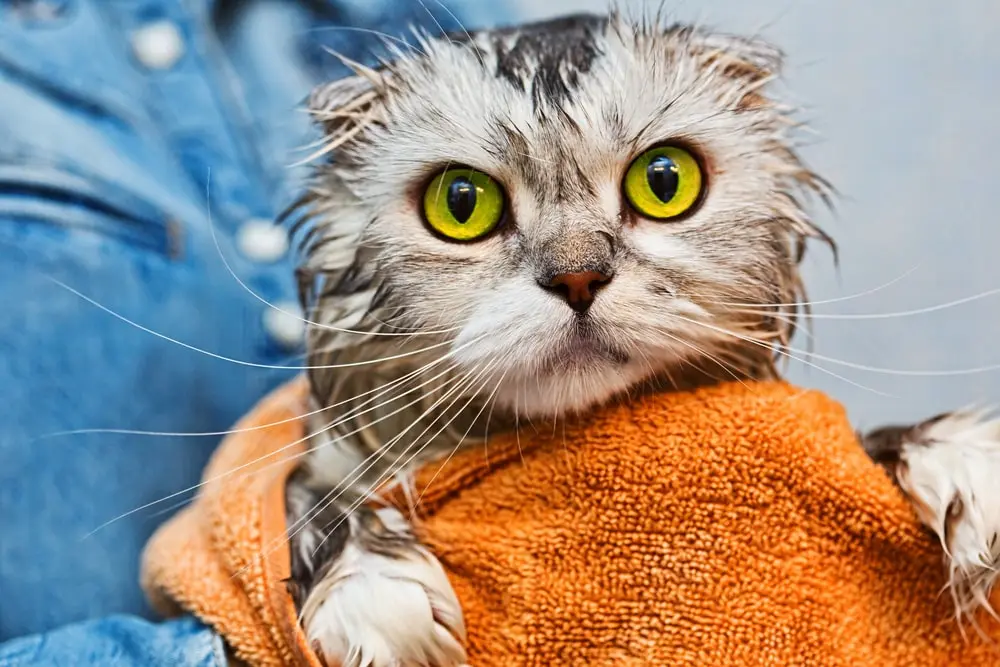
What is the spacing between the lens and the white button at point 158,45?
2.97 ft

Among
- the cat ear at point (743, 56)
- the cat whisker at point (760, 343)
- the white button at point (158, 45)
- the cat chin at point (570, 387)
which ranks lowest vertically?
the cat chin at point (570, 387)

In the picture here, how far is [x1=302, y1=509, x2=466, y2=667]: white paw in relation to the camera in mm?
504

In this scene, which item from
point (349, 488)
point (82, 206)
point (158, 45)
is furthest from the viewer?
point (158, 45)

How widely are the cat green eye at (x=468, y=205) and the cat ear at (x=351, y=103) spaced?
0.33ft

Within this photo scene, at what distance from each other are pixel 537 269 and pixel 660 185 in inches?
4.2

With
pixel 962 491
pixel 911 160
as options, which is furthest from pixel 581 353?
pixel 911 160

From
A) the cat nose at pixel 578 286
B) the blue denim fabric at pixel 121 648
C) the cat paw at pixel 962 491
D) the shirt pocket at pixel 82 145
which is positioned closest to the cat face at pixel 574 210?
the cat nose at pixel 578 286

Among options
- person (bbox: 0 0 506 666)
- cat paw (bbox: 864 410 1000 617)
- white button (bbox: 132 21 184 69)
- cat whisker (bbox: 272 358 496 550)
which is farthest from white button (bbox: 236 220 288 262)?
cat paw (bbox: 864 410 1000 617)

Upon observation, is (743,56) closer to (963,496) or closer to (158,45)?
(963,496)

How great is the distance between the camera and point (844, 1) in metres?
0.92

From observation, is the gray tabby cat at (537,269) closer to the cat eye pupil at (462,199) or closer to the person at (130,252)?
the cat eye pupil at (462,199)

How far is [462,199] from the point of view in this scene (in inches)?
21.2

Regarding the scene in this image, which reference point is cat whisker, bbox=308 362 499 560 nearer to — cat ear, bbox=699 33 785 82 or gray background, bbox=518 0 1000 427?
cat ear, bbox=699 33 785 82

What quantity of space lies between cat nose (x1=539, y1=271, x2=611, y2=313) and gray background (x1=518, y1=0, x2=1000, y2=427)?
0.51 metres
